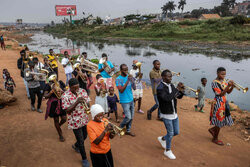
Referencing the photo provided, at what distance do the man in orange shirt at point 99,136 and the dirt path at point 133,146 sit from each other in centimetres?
115

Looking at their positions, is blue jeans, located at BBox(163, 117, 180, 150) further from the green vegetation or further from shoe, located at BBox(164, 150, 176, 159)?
the green vegetation

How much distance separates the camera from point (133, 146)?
4535mm

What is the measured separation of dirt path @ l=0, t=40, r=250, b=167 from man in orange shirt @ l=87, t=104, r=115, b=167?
1151mm

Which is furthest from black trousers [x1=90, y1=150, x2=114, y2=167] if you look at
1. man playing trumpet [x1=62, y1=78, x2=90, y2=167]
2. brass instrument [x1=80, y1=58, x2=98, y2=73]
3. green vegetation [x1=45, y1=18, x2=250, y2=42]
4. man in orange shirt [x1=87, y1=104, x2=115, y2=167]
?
green vegetation [x1=45, y1=18, x2=250, y2=42]

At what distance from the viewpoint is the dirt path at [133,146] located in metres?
3.95

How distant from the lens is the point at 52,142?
4.65 meters

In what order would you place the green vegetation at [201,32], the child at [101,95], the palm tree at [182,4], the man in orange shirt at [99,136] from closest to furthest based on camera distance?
the man in orange shirt at [99,136] → the child at [101,95] → the green vegetation at [201,32] → the palm tree at [182,4]

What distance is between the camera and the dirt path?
395cm

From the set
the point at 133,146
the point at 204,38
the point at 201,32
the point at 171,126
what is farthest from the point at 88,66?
the point at 201,32

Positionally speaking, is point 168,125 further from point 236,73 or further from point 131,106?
point 236,73

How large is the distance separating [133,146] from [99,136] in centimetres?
213

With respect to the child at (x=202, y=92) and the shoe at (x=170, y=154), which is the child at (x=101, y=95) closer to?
the shoe at (x=170, y=154)

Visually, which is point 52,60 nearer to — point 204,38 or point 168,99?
point 168,99

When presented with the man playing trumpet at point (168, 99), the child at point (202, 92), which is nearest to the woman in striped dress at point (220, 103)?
the man playing trumpet at point (168, 99)
